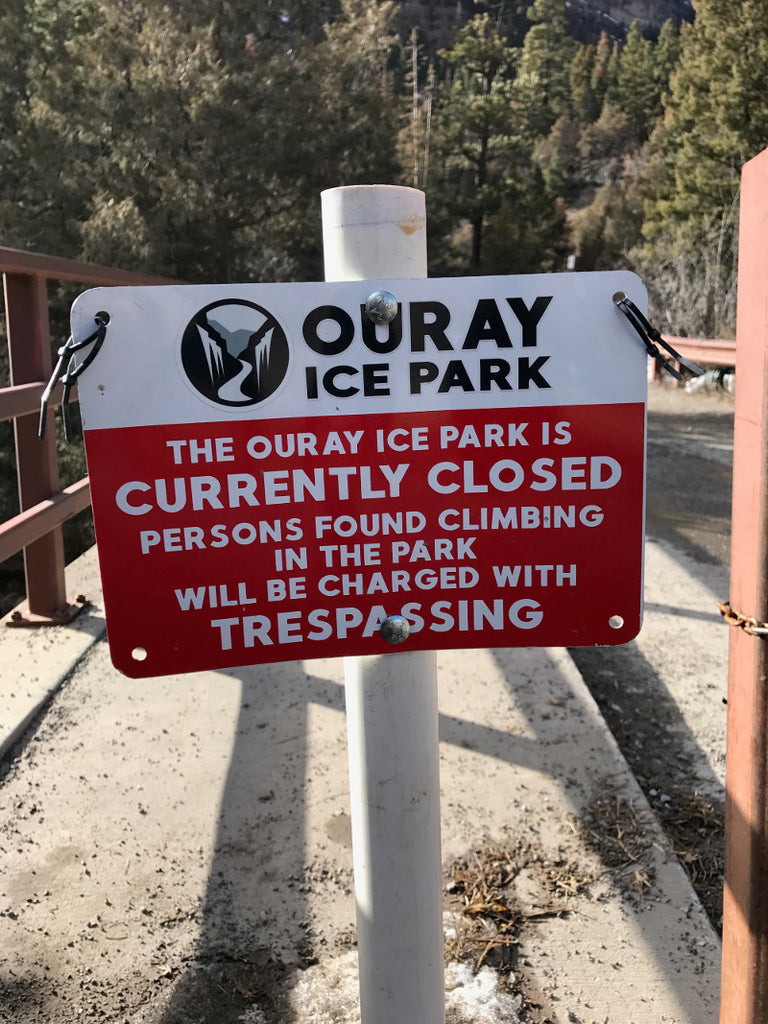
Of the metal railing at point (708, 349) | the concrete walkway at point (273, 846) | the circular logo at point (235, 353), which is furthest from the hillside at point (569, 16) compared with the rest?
the circular logo at point (235, 353)

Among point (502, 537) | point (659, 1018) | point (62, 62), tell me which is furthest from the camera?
point (62, 62)

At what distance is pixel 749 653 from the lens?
1.21m

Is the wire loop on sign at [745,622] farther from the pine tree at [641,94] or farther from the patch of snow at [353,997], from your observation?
the pine tree at [641,94]

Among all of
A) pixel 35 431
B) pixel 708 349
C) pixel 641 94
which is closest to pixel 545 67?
pixel 641 94

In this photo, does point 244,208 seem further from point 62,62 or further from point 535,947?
point 535,947

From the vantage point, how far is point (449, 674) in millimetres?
3197

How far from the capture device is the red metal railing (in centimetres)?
293

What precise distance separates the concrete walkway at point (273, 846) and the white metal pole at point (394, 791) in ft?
1.28

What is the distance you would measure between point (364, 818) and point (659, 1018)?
2.75ft

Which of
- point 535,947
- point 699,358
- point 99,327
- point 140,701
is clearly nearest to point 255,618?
point 99,327

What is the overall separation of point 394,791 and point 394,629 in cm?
27

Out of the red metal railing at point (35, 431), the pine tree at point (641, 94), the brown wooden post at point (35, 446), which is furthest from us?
the pine tree at point (641, 94)

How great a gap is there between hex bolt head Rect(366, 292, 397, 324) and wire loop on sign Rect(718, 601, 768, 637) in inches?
24.2

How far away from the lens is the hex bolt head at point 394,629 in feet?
4.26
